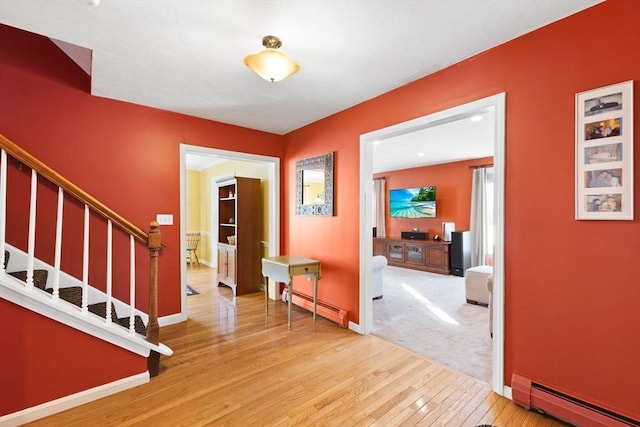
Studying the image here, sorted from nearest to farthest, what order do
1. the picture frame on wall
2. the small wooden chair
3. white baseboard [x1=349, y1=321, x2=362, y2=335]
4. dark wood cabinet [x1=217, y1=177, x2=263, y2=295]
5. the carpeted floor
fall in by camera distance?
the picture frame on wall, the carpeted floor, white baseboard [x1=349, y1=321, x2=362, y2=335], dark wood cabinet [x1=217, y1=177, x2=263, y2=295], the small wooden chair

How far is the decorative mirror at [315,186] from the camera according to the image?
3475mm

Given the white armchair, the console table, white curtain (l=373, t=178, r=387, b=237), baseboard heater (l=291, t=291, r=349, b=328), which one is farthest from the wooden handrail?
white curtain (l=373, t=178, r=387, b=237)

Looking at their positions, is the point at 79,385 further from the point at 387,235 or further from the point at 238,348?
the point at 387,235

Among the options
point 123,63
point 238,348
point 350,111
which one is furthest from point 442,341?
point 123,63

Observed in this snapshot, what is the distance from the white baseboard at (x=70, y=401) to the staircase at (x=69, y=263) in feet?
0.49

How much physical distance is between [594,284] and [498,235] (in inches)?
21.9

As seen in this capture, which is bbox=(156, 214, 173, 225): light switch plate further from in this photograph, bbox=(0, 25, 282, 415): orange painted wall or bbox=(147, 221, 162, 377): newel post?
bbox=(147, 221, 162, 377): newel post

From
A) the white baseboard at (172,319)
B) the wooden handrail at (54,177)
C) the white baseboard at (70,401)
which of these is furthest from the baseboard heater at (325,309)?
the wooden handrail at (54,177)

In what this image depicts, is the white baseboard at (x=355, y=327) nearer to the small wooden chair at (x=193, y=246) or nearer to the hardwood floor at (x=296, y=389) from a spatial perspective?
the hardwood floor at (x=296, y=389)

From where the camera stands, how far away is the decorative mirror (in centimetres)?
347

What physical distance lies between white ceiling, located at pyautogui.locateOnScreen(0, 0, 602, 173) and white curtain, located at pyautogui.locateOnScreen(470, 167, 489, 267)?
4.13 m

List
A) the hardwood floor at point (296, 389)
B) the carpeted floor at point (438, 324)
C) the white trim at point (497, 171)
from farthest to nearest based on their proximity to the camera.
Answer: the carpeted floor at point (438, 324)
the white trim at point (497, 171)
the hardwood floor at point (296, 389)

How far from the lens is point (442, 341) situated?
112 inches

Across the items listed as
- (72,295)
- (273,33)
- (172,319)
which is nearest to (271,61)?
(273,33)
